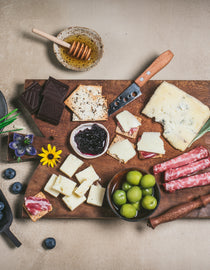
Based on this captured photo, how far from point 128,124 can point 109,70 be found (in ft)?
1.55

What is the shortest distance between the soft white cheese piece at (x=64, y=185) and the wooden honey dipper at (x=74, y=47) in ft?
2.73

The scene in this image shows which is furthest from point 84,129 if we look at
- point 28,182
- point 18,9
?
point 18,9

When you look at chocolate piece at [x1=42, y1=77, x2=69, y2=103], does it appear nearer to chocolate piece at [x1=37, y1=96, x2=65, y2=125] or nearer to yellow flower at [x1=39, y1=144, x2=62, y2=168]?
chocolate piece at [x1=37, y1=96, x2=65, y2=125]

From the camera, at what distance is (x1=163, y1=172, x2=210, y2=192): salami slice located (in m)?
1.89

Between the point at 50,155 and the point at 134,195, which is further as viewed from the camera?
the point at 50,155

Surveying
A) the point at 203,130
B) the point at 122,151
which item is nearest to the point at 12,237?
the point at 122,151

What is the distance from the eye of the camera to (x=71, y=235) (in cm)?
203

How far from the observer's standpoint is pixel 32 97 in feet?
6.31

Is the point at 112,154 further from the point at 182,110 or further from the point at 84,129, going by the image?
the point at 182,110

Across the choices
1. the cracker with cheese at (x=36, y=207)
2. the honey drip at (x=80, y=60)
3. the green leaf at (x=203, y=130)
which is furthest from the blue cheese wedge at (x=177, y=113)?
the cracker with cheese at (x=36, y=207)

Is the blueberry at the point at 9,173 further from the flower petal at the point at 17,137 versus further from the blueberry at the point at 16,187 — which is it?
the flower petal at the point at 17,137

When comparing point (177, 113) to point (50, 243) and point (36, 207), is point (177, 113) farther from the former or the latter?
point (50, 243)

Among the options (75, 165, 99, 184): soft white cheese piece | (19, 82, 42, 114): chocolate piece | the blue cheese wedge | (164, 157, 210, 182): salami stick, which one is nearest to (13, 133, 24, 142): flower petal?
(19, 82, 42, 114): chocolate piece

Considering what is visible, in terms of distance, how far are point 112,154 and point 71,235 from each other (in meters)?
0.63
